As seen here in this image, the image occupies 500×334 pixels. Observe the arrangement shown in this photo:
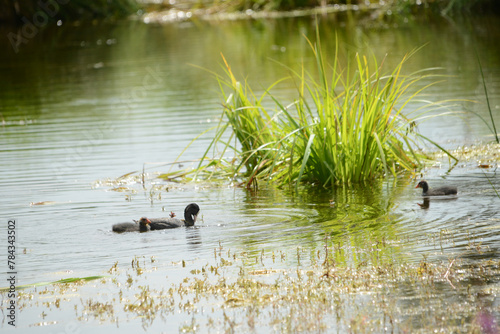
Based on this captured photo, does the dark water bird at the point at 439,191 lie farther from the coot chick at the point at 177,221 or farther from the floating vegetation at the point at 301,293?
the coot chick at the point at 177,221

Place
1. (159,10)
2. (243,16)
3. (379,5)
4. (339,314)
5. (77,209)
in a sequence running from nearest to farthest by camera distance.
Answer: (339,314) < (77,209) < (379,5) < (243,16) < (159,10)

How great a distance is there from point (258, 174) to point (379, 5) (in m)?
33.4

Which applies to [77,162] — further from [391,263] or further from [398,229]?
[391,263]

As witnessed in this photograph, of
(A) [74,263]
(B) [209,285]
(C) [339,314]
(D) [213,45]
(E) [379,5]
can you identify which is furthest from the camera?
(E) [379,5]

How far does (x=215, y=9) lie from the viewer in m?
47.4

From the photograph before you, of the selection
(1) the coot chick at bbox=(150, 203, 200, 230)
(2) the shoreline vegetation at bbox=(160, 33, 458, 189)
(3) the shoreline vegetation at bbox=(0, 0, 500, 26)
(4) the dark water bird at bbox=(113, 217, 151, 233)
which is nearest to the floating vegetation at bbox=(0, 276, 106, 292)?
(4) the dark water bird at bbox=(113, 217, 151, 233)

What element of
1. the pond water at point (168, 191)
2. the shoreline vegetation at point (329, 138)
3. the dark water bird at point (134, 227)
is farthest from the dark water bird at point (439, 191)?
the dark water bird at point (134, 227)

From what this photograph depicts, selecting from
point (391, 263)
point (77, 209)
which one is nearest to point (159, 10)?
point (77, 209)

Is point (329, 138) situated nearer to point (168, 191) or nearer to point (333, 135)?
point (333, 135)

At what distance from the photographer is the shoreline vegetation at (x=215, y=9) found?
38303mm

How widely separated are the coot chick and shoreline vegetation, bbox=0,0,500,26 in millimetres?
28998

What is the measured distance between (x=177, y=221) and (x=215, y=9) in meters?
40.0

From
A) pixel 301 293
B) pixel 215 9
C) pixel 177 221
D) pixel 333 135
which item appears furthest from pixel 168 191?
pixel 215 9

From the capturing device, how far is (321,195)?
9.66m
